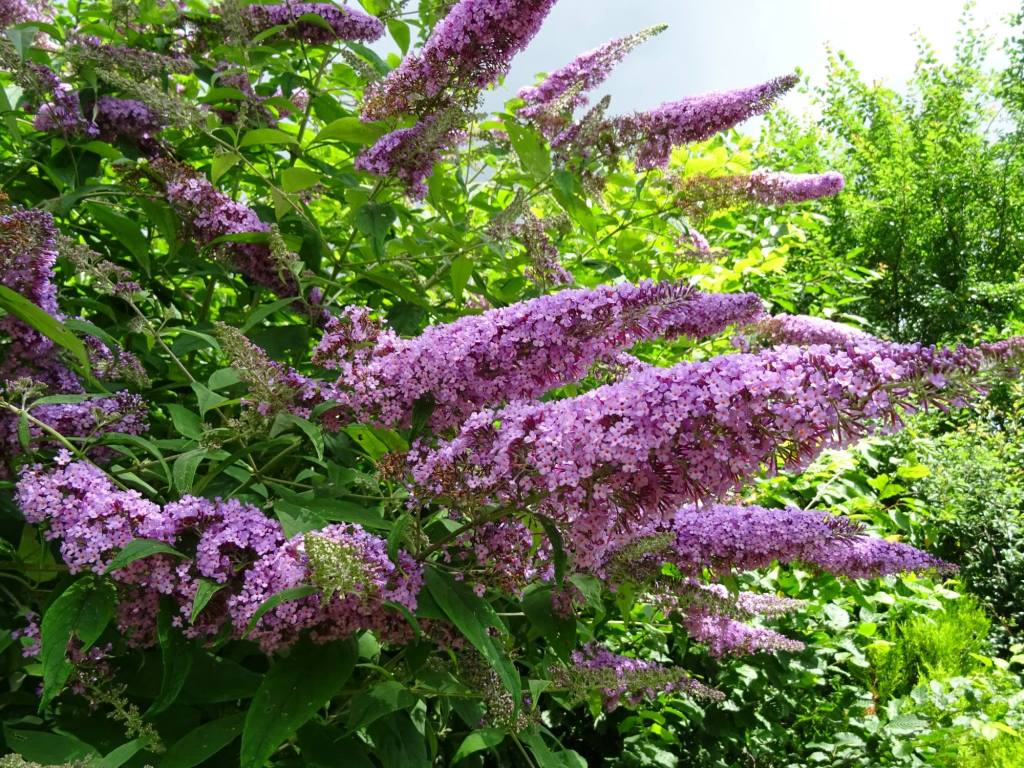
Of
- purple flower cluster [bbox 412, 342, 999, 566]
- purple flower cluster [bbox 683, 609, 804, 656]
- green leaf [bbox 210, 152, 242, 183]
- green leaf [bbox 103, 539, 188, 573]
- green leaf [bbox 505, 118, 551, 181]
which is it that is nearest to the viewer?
purple flower cluster [bbox 412, 342, 999, 566]

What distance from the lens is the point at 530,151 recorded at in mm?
2500

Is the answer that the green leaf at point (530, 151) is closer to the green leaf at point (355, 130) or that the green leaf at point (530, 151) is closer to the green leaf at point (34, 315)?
the green leaf at point (355, 130)

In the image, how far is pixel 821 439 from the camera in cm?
150

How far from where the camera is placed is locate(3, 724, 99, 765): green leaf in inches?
65.9

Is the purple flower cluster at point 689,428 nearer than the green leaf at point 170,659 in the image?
Yes

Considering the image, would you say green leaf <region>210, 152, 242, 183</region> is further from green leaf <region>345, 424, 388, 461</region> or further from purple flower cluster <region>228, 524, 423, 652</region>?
purple flower cluster <region>228, 524, 423, 652</region>

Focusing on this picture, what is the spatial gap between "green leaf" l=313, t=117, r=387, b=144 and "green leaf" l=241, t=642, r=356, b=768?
4.77 feet

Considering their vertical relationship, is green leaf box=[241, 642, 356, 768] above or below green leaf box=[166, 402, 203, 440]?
below

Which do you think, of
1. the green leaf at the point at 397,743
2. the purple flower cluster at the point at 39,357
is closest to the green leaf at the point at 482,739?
the green leaf at the point at 397,743

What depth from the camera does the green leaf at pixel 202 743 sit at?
1.67 metres

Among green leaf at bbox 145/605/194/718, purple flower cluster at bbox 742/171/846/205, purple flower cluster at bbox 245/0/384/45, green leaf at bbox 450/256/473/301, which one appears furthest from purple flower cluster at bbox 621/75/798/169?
green leaf at bbox 145/605/194/718

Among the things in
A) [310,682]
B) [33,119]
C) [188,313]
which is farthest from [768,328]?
[33,119]

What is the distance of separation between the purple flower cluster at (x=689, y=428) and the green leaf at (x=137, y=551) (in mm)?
480

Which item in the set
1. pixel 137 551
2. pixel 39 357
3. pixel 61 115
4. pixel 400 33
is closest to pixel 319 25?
pixel 400 33
